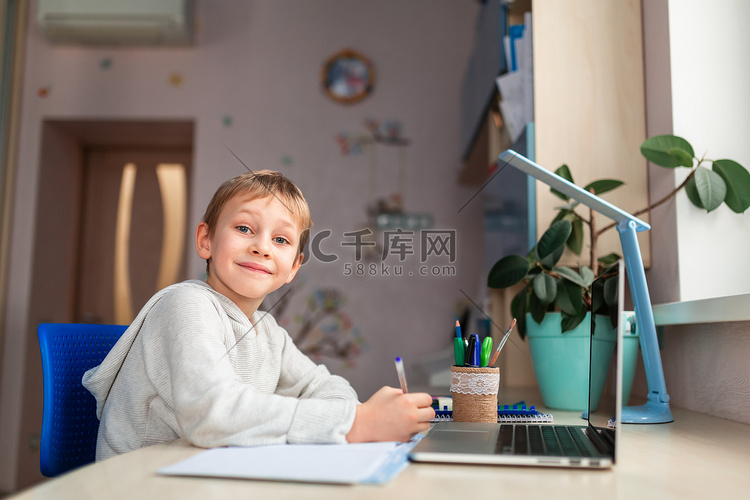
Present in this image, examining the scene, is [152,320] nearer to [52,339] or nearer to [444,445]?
[52,339]

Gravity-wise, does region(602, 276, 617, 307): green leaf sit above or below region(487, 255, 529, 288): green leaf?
below

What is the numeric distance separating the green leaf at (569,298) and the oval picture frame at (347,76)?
5.79 ft

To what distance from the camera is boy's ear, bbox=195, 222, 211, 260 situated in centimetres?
83

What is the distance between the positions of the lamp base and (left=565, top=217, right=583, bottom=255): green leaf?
0.36 meters

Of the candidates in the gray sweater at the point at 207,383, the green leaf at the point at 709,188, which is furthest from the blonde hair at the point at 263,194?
the green leaf at the point at 709,188

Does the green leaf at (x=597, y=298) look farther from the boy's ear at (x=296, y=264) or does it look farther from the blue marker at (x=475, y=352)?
the boy's ear at (x=296, y=264)

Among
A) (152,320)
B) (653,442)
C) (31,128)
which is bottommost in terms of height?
(653,442)

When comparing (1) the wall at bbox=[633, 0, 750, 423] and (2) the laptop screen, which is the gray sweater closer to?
(2) the laptop screen

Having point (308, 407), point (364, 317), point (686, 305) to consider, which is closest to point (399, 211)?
point (364, 317)

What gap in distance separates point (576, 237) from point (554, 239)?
0.33ft

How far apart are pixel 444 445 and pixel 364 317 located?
1939 mm

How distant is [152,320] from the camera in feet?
2.36

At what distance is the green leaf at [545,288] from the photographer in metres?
1.04

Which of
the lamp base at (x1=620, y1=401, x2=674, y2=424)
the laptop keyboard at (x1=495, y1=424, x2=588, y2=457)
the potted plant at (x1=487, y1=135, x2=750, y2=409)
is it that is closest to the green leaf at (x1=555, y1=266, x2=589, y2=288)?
the potted plant at (x1=487, y1=135, x2=750, y2=409)
